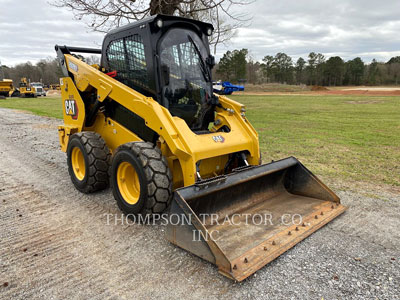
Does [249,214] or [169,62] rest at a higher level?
[169,62]

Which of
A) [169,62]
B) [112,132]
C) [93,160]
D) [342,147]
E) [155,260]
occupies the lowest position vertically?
[155,260]

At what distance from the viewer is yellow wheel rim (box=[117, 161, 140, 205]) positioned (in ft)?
12.6

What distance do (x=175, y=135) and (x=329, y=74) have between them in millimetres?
76425

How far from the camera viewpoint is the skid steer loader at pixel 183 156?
10.2 feet

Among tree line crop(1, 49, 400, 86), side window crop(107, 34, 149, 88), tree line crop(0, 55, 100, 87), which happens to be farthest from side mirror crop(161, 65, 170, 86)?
tree line crop(0, 55, 100, 87)

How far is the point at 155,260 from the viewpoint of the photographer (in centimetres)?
299

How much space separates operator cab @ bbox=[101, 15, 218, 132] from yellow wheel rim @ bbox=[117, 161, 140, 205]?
97cm

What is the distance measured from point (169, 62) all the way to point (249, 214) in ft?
7.40

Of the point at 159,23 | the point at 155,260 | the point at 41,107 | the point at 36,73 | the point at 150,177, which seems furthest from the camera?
the point at 36,73

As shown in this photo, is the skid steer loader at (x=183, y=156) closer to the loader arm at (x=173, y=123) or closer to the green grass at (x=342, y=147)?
the loader arm at (x=173, y=123)

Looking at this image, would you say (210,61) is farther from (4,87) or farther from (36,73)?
(36,73)

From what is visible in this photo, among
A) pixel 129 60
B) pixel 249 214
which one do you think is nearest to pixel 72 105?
pixel 129 60

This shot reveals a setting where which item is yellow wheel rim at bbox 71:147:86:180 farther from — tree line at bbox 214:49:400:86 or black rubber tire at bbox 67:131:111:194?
tree line at bbox 214:49:400:86

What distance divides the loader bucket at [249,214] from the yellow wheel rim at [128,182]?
3.08 feet
